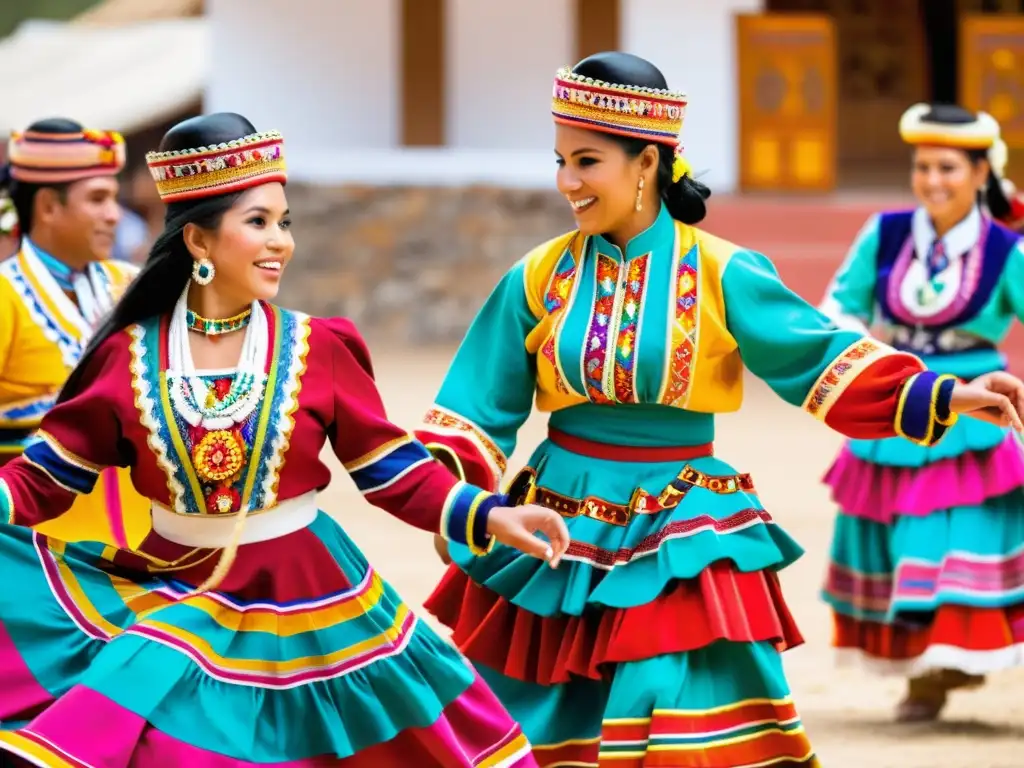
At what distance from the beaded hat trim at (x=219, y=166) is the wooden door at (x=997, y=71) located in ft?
36.1

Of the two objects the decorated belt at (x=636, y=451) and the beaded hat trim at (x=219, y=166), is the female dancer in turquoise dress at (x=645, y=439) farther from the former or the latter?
the beaded hat trim at (x=219, y=166)

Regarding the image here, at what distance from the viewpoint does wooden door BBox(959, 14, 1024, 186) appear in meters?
13.9

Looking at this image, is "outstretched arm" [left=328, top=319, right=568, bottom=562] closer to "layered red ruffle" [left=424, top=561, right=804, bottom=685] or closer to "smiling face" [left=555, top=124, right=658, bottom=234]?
"layered red ruffle" [left=424, top=561, right=804, bottom=685]

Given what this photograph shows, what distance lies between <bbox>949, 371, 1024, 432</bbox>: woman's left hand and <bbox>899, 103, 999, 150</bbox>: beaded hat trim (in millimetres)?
2019

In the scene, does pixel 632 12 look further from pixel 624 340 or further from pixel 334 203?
pixel 624 340

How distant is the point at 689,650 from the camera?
12.9ft

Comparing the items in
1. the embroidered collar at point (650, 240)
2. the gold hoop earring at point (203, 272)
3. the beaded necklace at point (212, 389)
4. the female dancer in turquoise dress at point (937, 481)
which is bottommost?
the female dancer in turquoise dress at point (937, 481)

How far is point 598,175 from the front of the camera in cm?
404

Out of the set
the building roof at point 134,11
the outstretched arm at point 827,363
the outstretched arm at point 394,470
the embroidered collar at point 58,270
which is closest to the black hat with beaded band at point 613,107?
the outstretched arm at point 827,363

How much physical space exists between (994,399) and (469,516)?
1068mm

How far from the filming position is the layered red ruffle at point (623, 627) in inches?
154

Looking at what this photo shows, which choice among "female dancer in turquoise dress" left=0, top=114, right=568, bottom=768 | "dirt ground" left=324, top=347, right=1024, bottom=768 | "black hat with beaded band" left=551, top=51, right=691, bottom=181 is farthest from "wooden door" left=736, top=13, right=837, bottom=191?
"female dancer in turquoise dress" left=0, top=114, right=568, bottom=768

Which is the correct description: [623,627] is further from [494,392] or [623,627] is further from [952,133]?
[952,133]

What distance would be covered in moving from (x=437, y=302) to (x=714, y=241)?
34.9 ft
